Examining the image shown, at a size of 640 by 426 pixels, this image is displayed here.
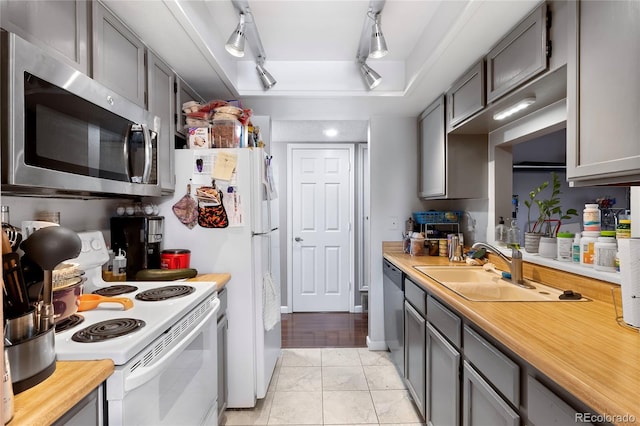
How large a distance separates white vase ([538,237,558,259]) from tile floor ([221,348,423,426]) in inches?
48.8

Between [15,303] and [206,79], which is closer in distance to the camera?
[15,303]

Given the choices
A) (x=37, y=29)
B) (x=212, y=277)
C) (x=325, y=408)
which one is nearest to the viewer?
(x=37, y=29)

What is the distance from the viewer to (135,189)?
4.86 feet

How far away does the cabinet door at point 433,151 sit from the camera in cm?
243

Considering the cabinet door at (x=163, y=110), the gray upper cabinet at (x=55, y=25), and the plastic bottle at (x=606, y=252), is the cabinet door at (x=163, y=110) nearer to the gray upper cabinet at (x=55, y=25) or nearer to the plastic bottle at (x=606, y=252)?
the gray upper cabinet at (x=55, y=25)

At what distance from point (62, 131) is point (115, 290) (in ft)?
2.65

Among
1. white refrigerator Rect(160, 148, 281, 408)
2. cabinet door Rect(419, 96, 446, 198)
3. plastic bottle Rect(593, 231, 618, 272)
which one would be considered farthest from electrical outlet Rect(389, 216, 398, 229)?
plastic bottle Rect(593, 231, 618, 272)

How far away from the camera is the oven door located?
0.88m

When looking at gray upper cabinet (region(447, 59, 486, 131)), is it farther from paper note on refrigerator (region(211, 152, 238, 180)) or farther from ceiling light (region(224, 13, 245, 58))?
paper note on refrigerator (region(211, 152, 238, 180))

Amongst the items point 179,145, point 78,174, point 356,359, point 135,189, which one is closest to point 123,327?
point 78,174

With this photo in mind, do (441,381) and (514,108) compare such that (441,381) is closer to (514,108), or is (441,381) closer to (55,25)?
(514,108)

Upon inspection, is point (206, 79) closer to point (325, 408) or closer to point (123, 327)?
point (123, 327)

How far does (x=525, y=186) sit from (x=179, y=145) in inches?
107

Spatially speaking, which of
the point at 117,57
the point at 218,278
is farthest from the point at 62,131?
the point at 218,278
